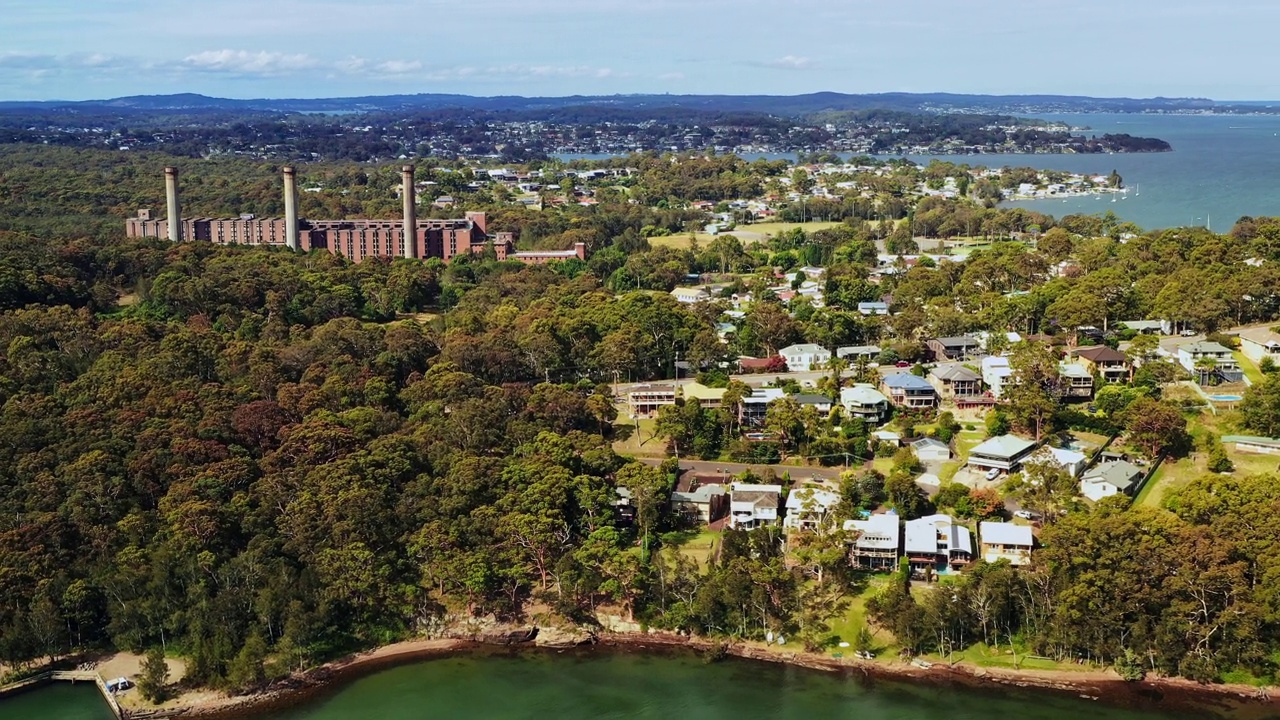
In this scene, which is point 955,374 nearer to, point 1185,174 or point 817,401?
point 817,401

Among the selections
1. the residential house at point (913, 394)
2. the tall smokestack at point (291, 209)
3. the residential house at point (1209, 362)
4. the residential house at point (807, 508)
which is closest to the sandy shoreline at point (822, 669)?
the residential house at point (807, 508)

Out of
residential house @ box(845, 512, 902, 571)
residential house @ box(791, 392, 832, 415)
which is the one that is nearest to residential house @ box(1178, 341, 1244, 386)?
residential house @ box(791, 392, 832, 415)

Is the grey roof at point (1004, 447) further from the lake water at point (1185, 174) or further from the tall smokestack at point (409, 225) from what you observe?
the lake water at point (1185, 174)

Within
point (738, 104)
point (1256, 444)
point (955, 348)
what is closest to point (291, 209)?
point (955, 348)

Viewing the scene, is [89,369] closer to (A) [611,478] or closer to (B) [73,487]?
(B) [73,487]

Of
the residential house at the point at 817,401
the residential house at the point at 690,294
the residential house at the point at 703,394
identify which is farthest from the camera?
the residential house at the point at 690,294

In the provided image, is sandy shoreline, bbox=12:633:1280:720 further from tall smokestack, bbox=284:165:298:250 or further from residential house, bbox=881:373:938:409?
tall smokestack, bbox=284:165:298:250
